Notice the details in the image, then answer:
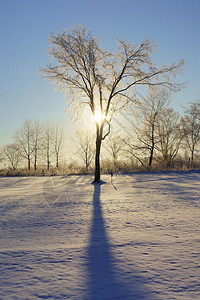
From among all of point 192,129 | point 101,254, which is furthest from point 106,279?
point 192,129

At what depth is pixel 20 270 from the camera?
2.95m

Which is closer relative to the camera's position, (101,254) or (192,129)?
(101,254)

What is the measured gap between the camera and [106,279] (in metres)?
2.66

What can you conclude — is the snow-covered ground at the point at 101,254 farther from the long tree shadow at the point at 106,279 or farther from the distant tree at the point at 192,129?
the distant tree at the point at 192,129

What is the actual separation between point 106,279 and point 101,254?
72 cm

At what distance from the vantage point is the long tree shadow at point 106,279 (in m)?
2.35

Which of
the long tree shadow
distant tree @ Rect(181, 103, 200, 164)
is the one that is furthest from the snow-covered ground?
distant tree @ Rect(181, 103, 200, 164)

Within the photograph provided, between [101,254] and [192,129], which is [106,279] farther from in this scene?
[192,129]

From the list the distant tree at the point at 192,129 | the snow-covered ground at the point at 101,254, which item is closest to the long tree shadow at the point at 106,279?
the snow-covered ground at the point at 101,254

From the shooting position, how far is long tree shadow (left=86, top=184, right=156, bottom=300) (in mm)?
2352

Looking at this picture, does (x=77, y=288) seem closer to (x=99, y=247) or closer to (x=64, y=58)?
(x=99, y=247)

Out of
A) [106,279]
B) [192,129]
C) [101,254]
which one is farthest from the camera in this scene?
[192,129]

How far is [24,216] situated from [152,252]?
Answer: 378 cm

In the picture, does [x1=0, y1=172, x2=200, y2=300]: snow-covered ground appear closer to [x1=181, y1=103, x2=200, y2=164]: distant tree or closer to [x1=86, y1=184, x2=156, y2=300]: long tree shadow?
[x1=86, y1=184, x2=156, y2=300]: long tree shadow
